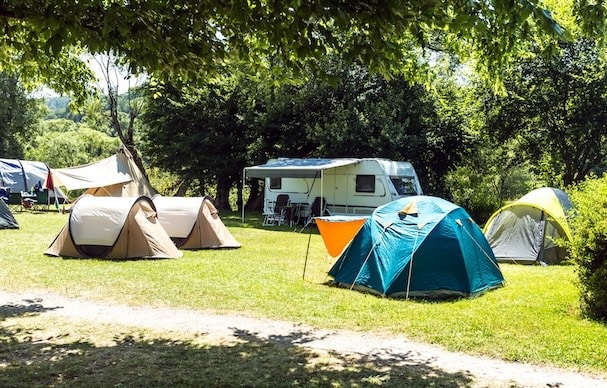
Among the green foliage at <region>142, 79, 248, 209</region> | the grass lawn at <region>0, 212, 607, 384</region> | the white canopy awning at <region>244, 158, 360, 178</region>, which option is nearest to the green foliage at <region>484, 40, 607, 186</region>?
the white canopy awning at <region>244, 158, 360, 178</region>

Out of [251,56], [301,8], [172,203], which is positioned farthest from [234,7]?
[172,203]

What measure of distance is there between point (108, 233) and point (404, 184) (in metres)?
10.2

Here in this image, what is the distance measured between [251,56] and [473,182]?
21.0 metres

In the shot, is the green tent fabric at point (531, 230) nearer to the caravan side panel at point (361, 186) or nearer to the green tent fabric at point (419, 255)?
the green tent fabric at point (419, 255)

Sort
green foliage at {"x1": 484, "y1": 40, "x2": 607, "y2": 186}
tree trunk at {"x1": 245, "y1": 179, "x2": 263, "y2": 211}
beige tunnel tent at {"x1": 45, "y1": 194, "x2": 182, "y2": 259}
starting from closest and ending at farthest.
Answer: beige tunnel tent at {"x1": 45, "y1": 194, "x2": 182, "y2": 259}
green foliage at {"x1": 484, "y1": 40, "x2": 607, "y2": 186}
tree trunk at {"x1": 245, "y1": 179, "x2": 263, "y2": 211}

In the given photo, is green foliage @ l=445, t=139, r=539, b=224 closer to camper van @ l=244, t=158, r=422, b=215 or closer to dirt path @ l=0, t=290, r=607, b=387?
camper van @ l=244, t=158, r=422, b=215

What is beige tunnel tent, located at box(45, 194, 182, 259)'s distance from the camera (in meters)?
10.4

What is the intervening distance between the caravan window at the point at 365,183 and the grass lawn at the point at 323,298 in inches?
244

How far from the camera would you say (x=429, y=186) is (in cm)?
2230

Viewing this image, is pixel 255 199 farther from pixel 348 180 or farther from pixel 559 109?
pixel 559 109

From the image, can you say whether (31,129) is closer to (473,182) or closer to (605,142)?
(473,182)

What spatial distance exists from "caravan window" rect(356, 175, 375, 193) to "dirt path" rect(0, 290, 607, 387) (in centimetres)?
1134

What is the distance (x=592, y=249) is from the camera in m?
6.53

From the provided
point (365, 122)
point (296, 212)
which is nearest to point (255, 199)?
point (296, 212)
